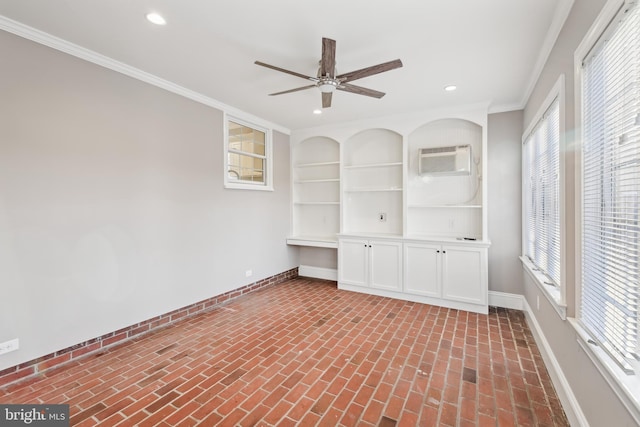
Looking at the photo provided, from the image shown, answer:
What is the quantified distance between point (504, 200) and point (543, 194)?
1131mm

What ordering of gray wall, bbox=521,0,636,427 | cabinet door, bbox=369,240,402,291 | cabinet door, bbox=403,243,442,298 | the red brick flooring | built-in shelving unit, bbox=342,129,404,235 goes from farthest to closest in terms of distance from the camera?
built-in shelving unit, bbox=342,129,404,235
cabinet door, bbox=369,240,402,291
cabinet door, bbox=403,243,442,298
the red brick flooring
gray wall, bbox=521,0,636,427

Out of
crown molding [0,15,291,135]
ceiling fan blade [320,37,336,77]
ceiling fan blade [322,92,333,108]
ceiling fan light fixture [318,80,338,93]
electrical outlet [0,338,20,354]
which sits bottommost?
electrical outlet [0,338,20,354]

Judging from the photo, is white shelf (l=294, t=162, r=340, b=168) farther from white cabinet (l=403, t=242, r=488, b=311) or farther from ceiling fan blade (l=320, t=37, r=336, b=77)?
ceiling fan blade (l=320, t=37, r=336, b=77)

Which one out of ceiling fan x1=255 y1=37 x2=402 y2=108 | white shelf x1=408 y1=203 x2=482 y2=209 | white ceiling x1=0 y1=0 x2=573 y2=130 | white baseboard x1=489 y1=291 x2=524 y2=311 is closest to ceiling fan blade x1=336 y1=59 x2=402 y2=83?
ceiling fan x1=255 y1=37 x2=402 y2=108

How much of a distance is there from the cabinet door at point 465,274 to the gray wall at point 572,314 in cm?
106

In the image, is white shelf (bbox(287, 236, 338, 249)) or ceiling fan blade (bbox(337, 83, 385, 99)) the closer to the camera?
ceiling fan blade (bbox(337, 83, 385, 99))

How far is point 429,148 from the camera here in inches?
164

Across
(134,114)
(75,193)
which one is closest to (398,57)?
(134,114)

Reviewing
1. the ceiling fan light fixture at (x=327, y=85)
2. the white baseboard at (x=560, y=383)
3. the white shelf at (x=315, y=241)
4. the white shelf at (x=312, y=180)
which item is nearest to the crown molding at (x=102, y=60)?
the white shelf at (x=312, y=180)

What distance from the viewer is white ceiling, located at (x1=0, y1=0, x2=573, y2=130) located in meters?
1.98

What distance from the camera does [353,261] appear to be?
4.56m

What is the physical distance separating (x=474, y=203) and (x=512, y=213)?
1.58 feet

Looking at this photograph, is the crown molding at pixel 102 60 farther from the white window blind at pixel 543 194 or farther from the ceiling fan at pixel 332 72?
the white window blind at pixel 543 194

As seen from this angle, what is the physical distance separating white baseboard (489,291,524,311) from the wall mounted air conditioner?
1.76 meters
